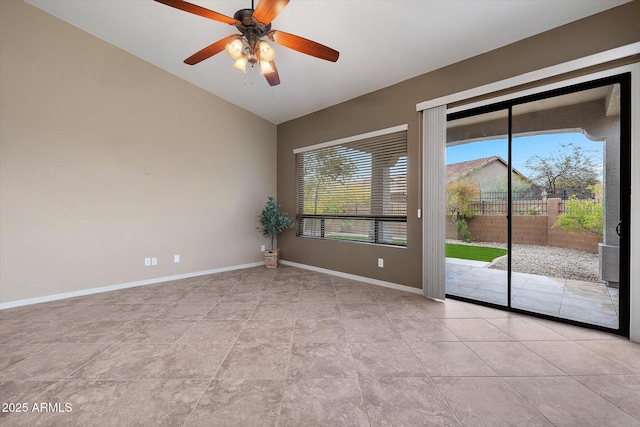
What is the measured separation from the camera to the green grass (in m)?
3.03

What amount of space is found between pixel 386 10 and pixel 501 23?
114 centimetres

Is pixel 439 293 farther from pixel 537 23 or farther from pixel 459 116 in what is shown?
pixel 537 23

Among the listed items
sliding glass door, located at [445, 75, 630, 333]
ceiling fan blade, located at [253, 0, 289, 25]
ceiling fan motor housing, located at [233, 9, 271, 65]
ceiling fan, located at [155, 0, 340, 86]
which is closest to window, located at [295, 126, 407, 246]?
sliding glass door, located at [445, 75, 630, 333]

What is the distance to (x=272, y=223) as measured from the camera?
4855 mm

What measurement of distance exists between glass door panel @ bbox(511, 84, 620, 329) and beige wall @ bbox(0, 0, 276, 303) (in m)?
4.47

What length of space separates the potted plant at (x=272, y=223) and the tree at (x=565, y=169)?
12.4ft

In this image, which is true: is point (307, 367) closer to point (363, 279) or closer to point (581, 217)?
point (363, 279)

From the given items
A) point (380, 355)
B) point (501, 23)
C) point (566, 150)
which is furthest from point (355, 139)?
point (380, 355)

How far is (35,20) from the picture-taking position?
3068 mm

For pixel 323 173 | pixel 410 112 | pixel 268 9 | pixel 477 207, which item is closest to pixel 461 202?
pixel 477 207

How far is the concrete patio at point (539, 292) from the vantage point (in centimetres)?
246

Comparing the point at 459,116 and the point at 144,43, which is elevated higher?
the point at 144,43

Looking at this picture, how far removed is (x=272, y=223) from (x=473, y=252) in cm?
336

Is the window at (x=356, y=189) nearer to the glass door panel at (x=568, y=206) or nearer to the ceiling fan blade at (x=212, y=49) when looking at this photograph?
the glass door panel at (x=568, y=206)
